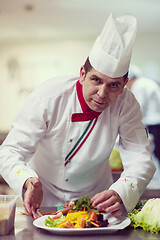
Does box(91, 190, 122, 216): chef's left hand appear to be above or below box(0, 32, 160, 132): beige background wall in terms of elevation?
above

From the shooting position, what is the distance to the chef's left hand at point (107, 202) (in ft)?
5.25

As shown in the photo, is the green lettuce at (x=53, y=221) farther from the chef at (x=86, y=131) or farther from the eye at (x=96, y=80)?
the eye at (x=96, y=80)

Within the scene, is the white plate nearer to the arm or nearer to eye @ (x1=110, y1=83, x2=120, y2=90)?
the arm

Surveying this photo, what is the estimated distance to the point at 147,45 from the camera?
8.85m

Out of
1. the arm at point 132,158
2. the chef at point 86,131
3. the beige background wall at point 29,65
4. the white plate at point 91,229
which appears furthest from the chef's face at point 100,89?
the beige background wall at point 29,65

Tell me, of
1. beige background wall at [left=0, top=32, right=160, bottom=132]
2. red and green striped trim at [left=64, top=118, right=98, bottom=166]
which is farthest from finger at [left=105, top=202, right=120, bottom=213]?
beige background wall at [left=0, top=32, right=160, bottom=132]

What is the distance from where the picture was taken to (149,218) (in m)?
1.57

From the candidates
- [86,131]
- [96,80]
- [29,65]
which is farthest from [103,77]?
[29,65]

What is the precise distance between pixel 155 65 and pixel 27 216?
767cm

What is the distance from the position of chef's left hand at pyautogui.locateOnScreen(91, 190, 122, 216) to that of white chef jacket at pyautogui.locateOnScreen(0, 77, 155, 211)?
0.62 feet

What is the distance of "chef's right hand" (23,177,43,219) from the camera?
160cm

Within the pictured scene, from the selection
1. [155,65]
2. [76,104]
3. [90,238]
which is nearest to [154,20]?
[155,65]

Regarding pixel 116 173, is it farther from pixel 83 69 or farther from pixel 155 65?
pixel 155 65

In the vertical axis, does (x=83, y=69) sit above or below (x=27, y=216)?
above
